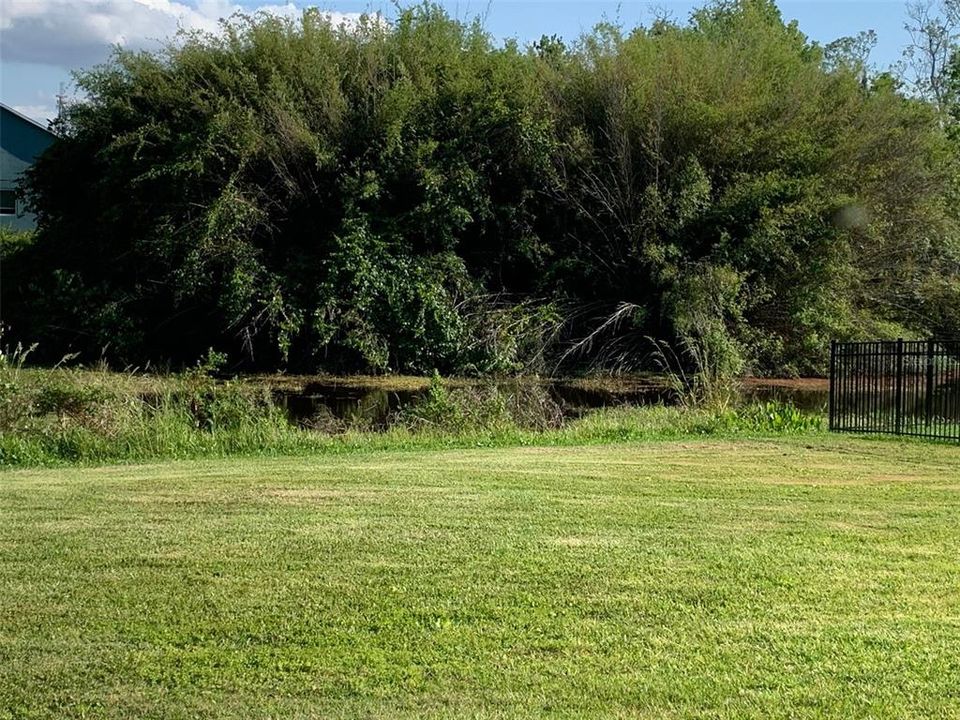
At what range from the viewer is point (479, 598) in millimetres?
5746

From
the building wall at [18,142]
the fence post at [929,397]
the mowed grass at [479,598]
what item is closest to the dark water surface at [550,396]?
the fence post at [929,397]

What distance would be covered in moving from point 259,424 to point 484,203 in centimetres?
1439

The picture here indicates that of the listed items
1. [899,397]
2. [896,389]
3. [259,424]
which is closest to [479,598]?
[259,424]

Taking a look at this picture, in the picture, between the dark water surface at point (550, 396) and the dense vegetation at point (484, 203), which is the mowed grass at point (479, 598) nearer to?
the dark water surface at point (550, 396)

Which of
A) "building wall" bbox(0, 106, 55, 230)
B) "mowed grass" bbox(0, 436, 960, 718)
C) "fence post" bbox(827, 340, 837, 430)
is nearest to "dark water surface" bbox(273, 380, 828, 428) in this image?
"fence post" bbox(827, 340, 837, 430)

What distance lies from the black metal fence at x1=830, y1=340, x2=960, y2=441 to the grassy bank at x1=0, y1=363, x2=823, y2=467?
24.7 inches

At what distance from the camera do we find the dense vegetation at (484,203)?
1025 inches

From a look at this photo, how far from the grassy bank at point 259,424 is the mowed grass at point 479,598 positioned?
10.2ft

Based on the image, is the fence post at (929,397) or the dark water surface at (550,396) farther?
the dark water surface at (550,396)

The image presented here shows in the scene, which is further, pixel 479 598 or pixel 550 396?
pixel 550 396

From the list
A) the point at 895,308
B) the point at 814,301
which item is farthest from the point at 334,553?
the point at 895,308

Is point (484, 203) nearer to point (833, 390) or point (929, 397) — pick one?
point (833, 390)

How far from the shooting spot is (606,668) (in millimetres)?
4781

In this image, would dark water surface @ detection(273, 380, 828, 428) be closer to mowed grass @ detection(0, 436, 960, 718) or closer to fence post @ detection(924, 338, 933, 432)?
fence post @ detection(924, 338, 933, 432)
